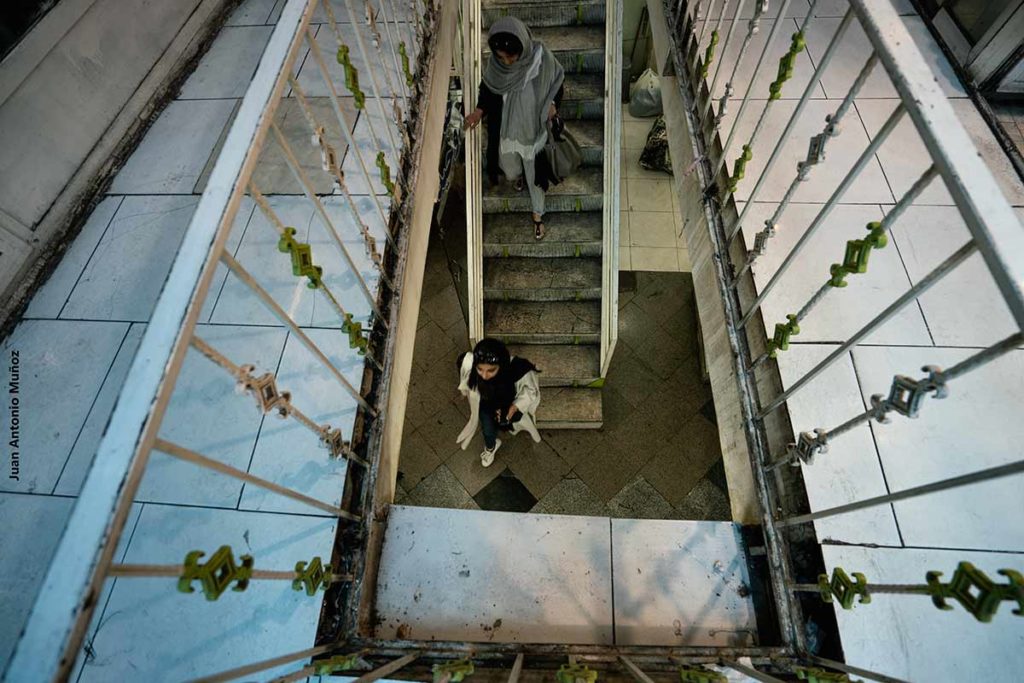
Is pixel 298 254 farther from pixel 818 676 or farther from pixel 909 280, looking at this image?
pixel 909 280

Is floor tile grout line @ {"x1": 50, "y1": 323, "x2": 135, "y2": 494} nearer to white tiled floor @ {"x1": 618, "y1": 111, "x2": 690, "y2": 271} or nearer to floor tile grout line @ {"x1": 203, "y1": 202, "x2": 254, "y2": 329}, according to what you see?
floor tile grout line @ {"x1": 203, "y1": 202, "x2": 254, "y2": 329}

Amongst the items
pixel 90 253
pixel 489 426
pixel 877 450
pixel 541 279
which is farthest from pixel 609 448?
pixel 90 253

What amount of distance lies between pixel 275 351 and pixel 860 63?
13.2ft

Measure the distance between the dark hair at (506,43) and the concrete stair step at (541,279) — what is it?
6.19 ft

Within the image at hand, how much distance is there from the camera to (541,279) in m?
4.42

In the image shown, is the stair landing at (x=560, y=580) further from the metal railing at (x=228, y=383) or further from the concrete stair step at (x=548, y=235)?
the concrete stair step at (x=548, y=235)

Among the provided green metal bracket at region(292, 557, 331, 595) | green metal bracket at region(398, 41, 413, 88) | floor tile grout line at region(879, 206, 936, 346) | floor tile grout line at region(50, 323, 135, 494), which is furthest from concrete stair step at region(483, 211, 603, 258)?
green metal bracket at region(292, 557, 331, 595)

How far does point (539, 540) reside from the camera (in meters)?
1.93

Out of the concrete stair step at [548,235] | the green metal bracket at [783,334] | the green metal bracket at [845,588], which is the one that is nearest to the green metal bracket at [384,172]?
the green metal bracket at [783,334]

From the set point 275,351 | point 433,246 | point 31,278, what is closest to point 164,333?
point 275,351

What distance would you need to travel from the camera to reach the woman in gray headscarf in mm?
2902

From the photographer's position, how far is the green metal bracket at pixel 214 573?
0.87 metres

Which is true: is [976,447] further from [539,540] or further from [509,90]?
[509,90]

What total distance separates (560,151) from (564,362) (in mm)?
1931
